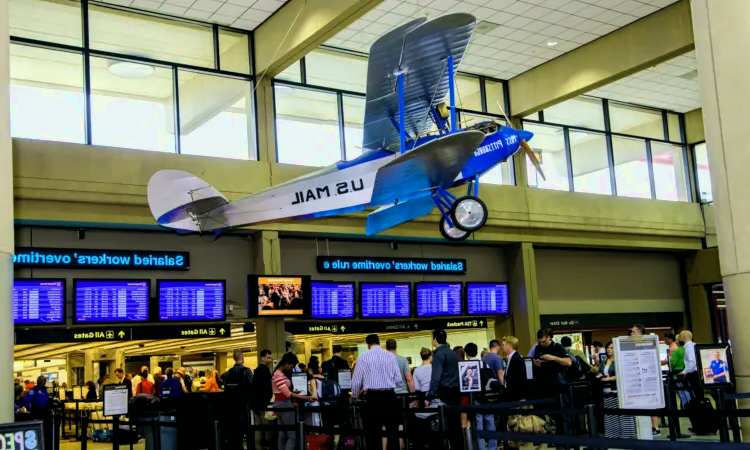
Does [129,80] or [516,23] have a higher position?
[516,23]

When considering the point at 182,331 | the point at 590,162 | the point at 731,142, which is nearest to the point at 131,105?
the point at 182,331

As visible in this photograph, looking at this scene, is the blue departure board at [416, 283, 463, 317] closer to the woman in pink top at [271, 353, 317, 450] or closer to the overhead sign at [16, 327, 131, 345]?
the overhead sign at [16, 327, 131, 345]

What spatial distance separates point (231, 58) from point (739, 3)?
10562 mm

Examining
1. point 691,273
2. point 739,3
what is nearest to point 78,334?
point 739,3

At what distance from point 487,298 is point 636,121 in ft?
24.2

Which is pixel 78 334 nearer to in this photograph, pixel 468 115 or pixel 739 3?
pixel 468 115

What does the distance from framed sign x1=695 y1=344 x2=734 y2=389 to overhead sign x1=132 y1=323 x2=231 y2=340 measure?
9.20 meters

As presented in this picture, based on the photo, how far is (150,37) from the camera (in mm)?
14984

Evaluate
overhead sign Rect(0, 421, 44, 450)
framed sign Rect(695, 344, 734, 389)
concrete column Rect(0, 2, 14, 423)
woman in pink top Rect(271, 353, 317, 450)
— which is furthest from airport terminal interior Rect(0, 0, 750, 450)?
overhead sign Rect(0, 421, 44, 450)

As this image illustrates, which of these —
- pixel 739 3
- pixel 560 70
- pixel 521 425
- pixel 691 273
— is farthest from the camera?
pixel 691 273

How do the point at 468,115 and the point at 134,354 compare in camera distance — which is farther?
the point at 134,354

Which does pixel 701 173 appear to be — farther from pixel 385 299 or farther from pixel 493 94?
pixel 385 299

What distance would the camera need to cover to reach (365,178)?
442 inches

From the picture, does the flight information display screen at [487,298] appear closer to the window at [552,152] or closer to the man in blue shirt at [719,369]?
the window at [552,152]
